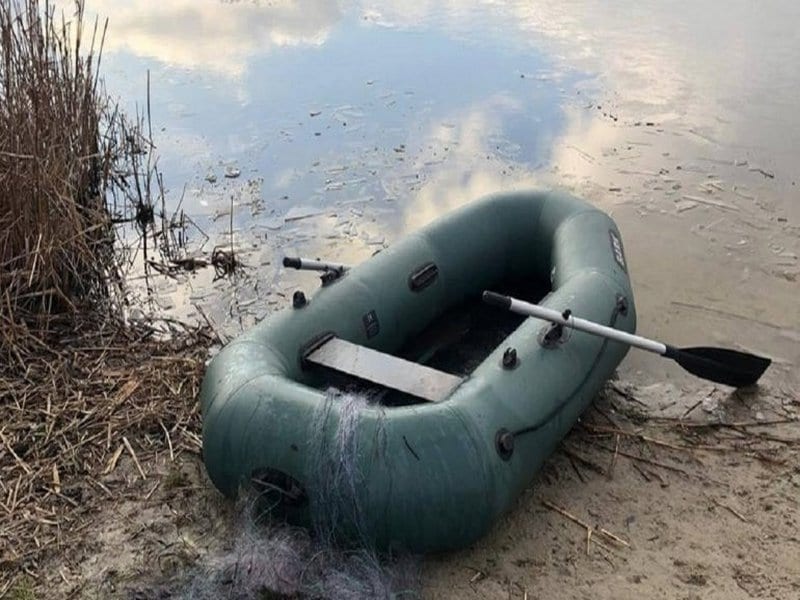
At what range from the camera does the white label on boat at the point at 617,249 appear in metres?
4.01

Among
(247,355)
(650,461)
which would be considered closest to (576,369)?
(650,461)

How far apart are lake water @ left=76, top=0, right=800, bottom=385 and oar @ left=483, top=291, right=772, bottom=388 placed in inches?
13.1

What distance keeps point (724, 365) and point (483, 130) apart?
3.36 metres

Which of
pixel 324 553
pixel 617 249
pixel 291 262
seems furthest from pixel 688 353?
pixel 324 553

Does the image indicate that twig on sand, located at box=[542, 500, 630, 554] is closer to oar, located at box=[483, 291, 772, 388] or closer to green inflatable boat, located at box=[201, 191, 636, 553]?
green inflatable boat, located at box=[201, 191, 636, 553]

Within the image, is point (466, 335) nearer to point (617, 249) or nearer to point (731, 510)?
point (617, 249)

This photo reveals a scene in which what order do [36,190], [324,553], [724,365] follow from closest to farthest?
[324,553]
[724,365]
[36,190]

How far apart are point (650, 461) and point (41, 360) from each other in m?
2.54

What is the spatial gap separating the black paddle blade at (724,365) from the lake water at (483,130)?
1.04 feet

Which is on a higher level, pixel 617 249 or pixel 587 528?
pixel 617 249

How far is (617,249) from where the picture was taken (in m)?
4.07

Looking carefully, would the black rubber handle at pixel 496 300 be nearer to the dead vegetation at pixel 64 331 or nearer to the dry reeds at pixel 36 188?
the dead vegetation at pixel 64 331

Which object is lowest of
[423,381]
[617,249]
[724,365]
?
[724,365]

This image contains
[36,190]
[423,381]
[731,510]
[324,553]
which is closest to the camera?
[324,553]
